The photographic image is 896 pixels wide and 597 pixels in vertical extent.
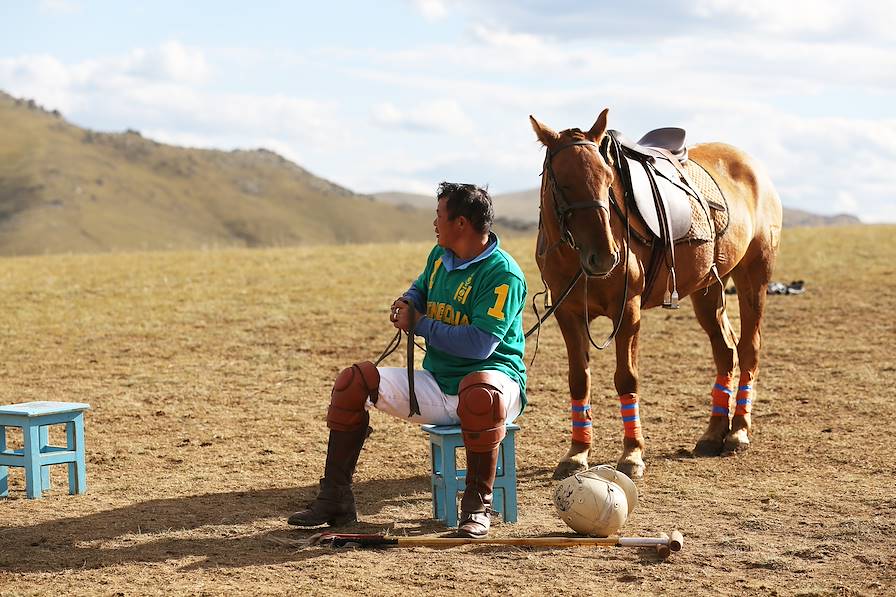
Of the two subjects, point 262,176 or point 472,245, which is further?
point 262,176

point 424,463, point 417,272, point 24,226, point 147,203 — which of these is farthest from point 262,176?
point 424,463

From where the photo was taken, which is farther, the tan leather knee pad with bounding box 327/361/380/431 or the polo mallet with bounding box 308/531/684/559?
the tan leather knee pad with bounding box 327/361/380/431

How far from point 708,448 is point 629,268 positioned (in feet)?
5.80

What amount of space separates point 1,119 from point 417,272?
5160 inches

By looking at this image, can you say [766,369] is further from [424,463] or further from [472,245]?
[472,245]

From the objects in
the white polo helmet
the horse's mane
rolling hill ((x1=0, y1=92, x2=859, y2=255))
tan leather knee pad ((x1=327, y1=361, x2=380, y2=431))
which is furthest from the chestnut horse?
rolling hill ((x1=0, y1=92, x2=859, y2=255))

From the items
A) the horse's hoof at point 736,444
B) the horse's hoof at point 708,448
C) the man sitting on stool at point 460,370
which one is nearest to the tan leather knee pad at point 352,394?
the man sitting on stool at point 460,370

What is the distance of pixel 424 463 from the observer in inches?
309

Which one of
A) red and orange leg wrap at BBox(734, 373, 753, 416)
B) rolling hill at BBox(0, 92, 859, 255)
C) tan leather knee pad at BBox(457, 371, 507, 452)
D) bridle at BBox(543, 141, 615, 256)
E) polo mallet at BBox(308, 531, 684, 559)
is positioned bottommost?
polo mallet at BBox(308, 531, 684, 559)

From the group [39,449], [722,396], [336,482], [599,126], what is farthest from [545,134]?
[39,449]

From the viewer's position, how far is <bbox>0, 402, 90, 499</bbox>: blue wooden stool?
22.1ft

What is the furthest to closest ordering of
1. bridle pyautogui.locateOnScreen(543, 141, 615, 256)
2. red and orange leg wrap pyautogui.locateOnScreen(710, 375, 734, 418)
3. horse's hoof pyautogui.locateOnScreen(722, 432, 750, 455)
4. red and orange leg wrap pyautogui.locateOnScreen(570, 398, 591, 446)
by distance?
red and orange leg wrap pyautogui.locateOnScreen(710, 375, 734, 418), horse's hoof pyautogui.locateOnScreen(722, 432, 750, 455), red and orange leg wrap pyautogui.locateOnScreen(570, 398, 591, 446), bridle pyautogui.locateOnScreen(543, 141, 615, 256)

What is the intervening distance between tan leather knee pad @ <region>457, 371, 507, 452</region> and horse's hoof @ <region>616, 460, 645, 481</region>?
6.00 feet

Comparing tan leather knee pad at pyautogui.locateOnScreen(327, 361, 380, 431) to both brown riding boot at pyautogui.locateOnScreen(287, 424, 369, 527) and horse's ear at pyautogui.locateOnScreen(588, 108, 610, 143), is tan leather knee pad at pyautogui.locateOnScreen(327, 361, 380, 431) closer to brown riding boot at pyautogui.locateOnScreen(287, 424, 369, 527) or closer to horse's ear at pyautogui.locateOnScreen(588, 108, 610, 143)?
brown riding boot at pyautogui.locateOnScreen(287, 424, 369, 527)
